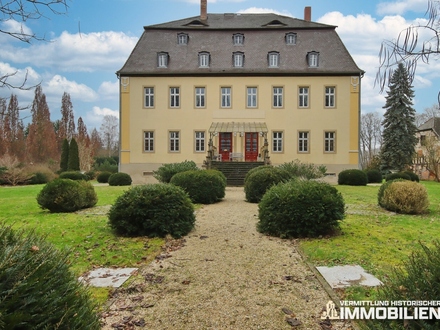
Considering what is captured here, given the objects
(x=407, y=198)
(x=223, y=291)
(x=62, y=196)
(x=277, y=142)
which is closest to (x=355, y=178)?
(x=277, y=142)

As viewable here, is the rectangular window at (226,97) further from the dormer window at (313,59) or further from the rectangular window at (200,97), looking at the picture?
the dormer window at (313,59)

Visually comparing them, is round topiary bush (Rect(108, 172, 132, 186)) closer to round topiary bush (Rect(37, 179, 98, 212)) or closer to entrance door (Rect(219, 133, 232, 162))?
entrance door (Rect(219, 133, 232, 162))

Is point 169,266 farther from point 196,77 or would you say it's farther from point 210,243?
point 196,77

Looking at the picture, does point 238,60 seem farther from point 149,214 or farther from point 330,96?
point 149,214

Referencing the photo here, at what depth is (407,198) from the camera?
34.4 feet

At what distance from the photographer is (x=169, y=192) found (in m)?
7.52

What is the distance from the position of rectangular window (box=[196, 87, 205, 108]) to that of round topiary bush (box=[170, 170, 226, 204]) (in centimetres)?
1567

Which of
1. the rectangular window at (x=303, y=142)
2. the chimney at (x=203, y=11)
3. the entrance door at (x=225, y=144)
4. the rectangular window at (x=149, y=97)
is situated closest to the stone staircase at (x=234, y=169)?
the entrance door at (x=225, y=144)

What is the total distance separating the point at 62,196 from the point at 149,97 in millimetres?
18690

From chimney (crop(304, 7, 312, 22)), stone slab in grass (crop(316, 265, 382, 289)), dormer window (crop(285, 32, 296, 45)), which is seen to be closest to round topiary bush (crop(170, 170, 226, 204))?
stone slab in grass (crop(316, 265, 382, 289))

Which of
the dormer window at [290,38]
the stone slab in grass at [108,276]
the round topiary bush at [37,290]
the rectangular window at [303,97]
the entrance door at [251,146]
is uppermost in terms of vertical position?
the dormer window at [290,38]

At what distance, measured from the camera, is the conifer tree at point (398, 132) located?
3462cm

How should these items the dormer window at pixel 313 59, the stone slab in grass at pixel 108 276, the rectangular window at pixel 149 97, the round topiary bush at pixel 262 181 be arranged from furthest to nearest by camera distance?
the rectangular window at pixel 149 97
the dormer window at pixel 313 59
the round topiary bush at pixel 262 181
the stone slab in grass at pixel 108 276

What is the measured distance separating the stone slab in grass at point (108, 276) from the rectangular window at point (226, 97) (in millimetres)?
23674
